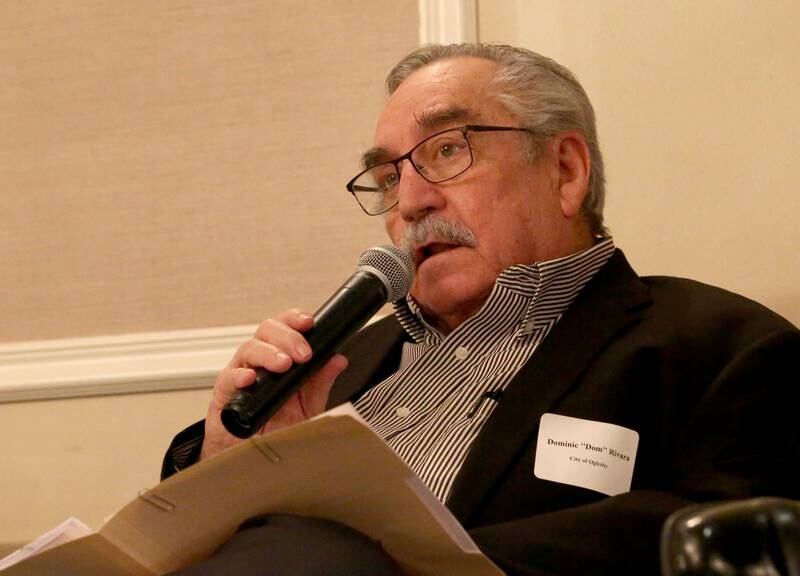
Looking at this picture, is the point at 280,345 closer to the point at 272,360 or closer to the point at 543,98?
the point at 272,360

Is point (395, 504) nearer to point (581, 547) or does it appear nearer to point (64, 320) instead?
point (581, 547)

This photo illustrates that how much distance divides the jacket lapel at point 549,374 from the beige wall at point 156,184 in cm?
61

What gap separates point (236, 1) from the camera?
2062mm

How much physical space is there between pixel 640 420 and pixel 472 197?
1.44ft

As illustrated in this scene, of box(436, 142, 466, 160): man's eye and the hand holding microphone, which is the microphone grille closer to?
the hand holding microphone

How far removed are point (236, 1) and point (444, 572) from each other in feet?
4.98

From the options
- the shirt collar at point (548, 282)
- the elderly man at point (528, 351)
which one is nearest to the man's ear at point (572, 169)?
the elderly man at point (528, 351)

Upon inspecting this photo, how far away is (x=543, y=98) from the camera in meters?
1.57

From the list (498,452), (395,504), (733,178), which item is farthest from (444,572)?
(733,178)

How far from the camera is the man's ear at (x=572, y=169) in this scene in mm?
1556

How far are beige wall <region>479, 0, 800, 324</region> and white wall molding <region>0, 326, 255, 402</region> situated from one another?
2.64ft

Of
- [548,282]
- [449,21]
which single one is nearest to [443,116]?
[548,282]

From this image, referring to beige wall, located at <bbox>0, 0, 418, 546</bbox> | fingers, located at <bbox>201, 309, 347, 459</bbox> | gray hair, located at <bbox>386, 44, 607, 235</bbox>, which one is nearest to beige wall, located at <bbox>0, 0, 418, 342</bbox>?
beige wall, located at <bbox>0, 0, 418, 546</bbox>

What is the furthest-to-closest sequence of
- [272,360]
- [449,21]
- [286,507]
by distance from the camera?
[449,21] < [272,360] < [286,507]
